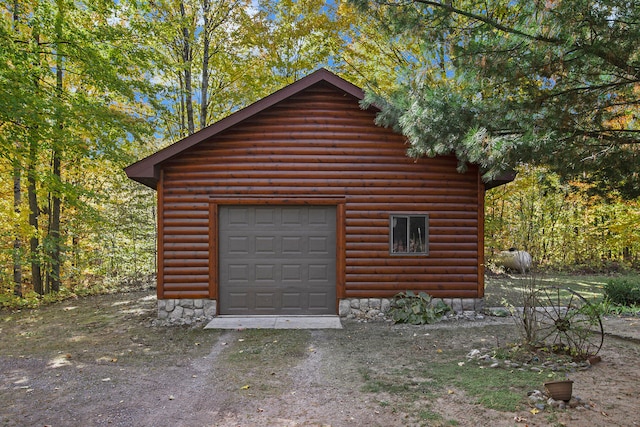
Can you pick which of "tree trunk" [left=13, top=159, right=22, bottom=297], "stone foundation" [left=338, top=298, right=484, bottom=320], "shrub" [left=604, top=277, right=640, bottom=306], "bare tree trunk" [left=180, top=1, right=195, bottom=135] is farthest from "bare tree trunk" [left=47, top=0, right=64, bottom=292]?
"shrub" [left=604, top=277, right=640, bottom=306]

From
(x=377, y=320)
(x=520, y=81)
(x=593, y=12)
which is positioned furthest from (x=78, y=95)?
(x=593, y=12)

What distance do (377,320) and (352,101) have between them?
15.1ft

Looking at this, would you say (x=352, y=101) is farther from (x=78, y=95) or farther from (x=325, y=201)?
(x=78, y=95)

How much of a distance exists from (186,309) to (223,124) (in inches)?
151

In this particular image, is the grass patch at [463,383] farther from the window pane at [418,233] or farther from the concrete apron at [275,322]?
the window pane at [418,233]

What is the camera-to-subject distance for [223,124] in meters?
7.73

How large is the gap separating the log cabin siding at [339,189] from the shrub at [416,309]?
0.63ft

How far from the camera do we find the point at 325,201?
8.15m

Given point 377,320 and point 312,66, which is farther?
point 312,66

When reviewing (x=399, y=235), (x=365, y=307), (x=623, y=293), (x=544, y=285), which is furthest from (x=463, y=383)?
(x=544, y=285)

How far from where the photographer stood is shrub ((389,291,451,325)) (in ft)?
25.5

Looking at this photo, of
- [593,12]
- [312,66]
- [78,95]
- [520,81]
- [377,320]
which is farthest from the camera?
[312,66]

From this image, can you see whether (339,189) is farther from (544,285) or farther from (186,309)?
(544,285)

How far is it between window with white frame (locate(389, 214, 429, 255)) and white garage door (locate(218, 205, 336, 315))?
4.24 feet
